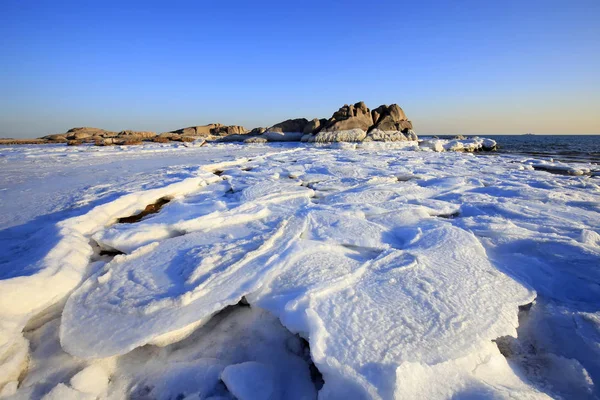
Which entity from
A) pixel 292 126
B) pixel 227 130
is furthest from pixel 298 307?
pixel 227 130

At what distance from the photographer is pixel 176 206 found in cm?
260

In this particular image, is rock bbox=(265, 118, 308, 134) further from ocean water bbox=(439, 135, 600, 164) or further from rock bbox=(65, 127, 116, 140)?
rock bbox=(65, 127, 116, 140)

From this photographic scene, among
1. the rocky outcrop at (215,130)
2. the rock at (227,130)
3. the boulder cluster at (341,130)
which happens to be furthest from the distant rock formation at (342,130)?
the rock at (227,130)

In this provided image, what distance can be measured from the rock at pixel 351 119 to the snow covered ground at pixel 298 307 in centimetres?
1475

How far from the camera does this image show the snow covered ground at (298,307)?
90cm

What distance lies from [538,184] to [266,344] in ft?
14.2

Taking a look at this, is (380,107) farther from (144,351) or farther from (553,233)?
(144,351)

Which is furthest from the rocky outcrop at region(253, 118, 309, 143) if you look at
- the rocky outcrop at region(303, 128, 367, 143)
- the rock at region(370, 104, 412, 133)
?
the rock at region(370, 104, 412, 133)

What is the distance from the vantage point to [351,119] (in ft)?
54.2

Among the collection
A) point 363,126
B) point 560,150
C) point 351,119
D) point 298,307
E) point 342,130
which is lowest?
point 298,307

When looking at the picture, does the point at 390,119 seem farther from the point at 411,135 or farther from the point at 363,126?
the point at 411,135

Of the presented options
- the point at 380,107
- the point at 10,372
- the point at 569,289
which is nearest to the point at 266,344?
the point at 10,372

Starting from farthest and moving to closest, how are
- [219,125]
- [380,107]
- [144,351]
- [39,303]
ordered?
1. [219,125]
2. [380,107]
3. [39,303]
4. [144,351]

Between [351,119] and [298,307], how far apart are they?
16518 millimetres
